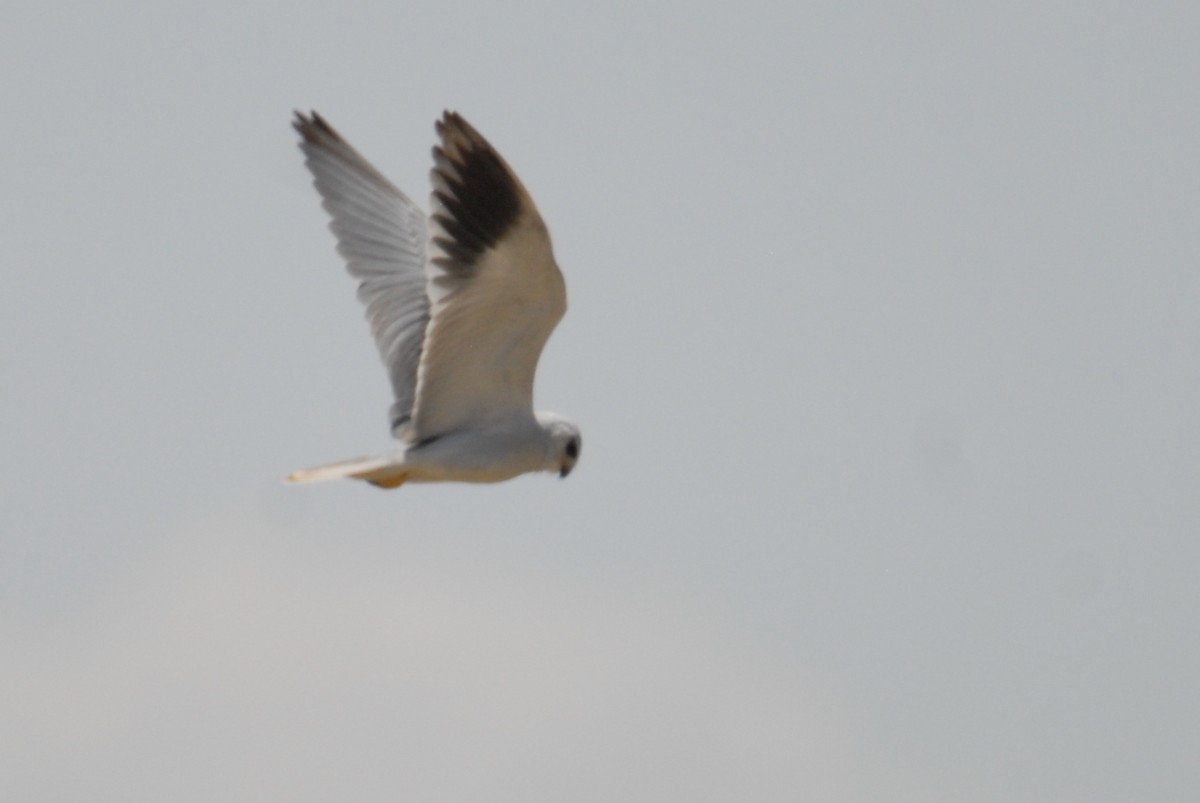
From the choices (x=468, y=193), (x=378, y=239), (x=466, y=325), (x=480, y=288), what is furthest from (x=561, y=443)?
(x=378, y=239)

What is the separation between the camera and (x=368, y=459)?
34.6 ft

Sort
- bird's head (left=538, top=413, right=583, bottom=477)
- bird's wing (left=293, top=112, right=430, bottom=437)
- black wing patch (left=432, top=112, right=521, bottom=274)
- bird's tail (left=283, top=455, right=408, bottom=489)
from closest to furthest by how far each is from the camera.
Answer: black wing patch (left=432, top=112, right=521, bottom=274)
bird's tail (left=283, top=455, right=408, bottom=489)
bird's head (left=538, top=413, right=583, bottom=477)
bird's wing (left=293, top=112, right=430, bottom=437)

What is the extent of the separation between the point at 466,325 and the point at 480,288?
308 mm

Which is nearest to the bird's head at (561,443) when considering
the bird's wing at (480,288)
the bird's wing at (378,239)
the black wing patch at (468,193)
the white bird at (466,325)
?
the white bird at (466,325)

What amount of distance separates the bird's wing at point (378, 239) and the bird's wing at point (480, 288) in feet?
4.21

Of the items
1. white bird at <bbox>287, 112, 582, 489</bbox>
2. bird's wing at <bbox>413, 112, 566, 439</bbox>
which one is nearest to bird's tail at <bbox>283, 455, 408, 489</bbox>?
white bird at <bbox>287, 112, 582, 489</bbox>

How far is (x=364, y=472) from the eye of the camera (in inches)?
408

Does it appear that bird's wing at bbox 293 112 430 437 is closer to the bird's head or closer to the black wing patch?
the bird's head

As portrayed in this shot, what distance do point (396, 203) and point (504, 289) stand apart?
3.23 metres

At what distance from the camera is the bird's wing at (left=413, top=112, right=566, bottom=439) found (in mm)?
9617

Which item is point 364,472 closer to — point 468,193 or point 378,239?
point 468,193

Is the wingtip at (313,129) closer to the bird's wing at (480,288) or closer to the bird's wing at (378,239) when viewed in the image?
the bird's wing at (378,239)

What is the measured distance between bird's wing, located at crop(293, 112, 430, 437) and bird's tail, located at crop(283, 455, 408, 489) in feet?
4.25

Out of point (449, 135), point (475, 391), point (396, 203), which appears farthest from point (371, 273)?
point (449, 135)
